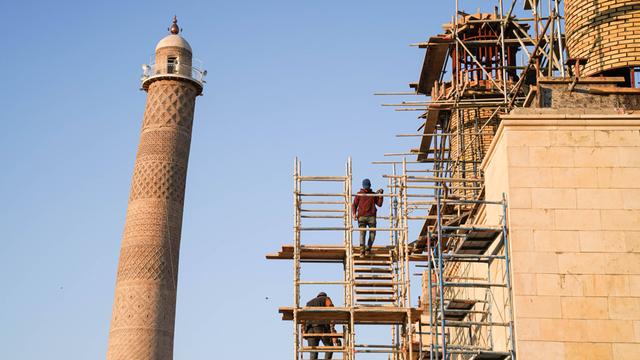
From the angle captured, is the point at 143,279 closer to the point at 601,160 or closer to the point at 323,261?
the point at 323,261

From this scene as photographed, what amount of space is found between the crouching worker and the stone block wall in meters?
5.06

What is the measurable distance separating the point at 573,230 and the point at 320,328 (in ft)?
22.4

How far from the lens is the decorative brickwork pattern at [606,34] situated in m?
19.5

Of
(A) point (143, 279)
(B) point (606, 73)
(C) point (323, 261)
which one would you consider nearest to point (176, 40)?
(A) point (143, 279)

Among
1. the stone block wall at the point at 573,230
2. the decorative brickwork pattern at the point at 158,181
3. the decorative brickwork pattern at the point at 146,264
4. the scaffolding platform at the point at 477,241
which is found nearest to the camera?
the stone block wall at the point at 573,230

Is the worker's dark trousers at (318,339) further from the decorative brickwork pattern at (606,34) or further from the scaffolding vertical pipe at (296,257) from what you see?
the decorative brickwork pattern at (606,34)

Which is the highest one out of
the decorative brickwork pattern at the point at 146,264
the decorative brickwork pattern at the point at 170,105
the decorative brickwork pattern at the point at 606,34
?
the decorative brickwork pattern at the point at 170,105

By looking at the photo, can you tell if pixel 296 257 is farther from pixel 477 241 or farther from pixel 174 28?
pixel 174 28

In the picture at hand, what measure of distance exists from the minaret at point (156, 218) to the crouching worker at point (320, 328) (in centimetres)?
1982

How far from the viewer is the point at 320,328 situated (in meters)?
22.0

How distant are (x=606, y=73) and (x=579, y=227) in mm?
3990

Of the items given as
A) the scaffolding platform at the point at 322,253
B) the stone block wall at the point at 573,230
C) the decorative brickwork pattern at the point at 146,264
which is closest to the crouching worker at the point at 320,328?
the scaffolding platform at the point at 322,253

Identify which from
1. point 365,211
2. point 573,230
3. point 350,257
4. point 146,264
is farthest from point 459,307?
point 146,264

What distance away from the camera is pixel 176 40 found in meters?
47.7
